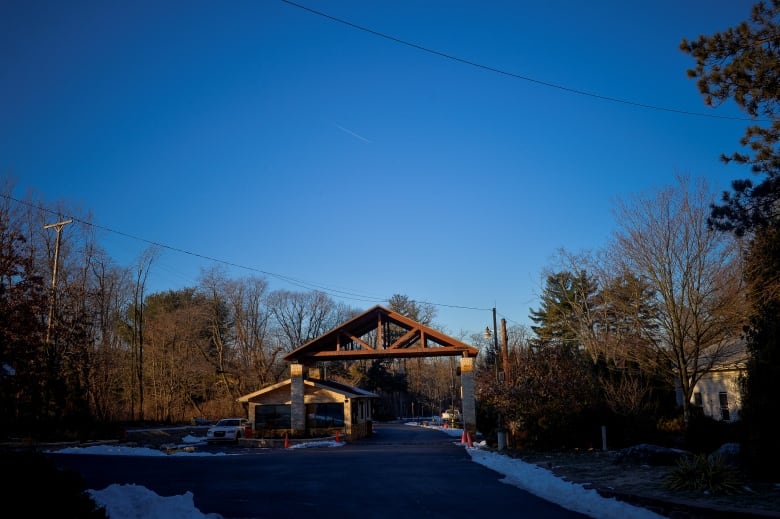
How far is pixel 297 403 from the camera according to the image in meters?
36.5

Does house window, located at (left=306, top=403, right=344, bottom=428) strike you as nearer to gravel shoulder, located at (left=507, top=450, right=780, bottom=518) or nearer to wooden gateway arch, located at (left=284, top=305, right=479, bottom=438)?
wooden gateway arch, located at (left=284, top=305, right=479, bottom=438)

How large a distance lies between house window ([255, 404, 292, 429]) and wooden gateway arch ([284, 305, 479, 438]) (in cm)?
218

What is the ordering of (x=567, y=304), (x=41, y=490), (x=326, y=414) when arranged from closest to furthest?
1. (x=41, y=490)
2. (x=326, y=414)
3. (x=567, y=304)

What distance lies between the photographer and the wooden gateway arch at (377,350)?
35.0 m

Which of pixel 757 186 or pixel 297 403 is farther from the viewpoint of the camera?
pixel 297 403

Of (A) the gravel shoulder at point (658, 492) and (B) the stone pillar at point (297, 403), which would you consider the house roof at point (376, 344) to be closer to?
(B) the stone pillar at point (297, 403)

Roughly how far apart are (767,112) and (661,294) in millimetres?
14097

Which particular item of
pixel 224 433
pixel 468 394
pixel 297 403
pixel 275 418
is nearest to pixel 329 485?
pixel 468 394

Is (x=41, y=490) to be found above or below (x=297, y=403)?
above

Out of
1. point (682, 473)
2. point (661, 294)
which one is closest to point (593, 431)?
point (661, 294)

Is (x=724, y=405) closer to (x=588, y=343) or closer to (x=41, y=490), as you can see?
A: (x=588, y=343)

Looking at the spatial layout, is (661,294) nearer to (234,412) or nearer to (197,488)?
(197,488)

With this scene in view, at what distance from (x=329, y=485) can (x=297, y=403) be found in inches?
879

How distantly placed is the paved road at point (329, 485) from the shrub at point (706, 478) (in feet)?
8.07
